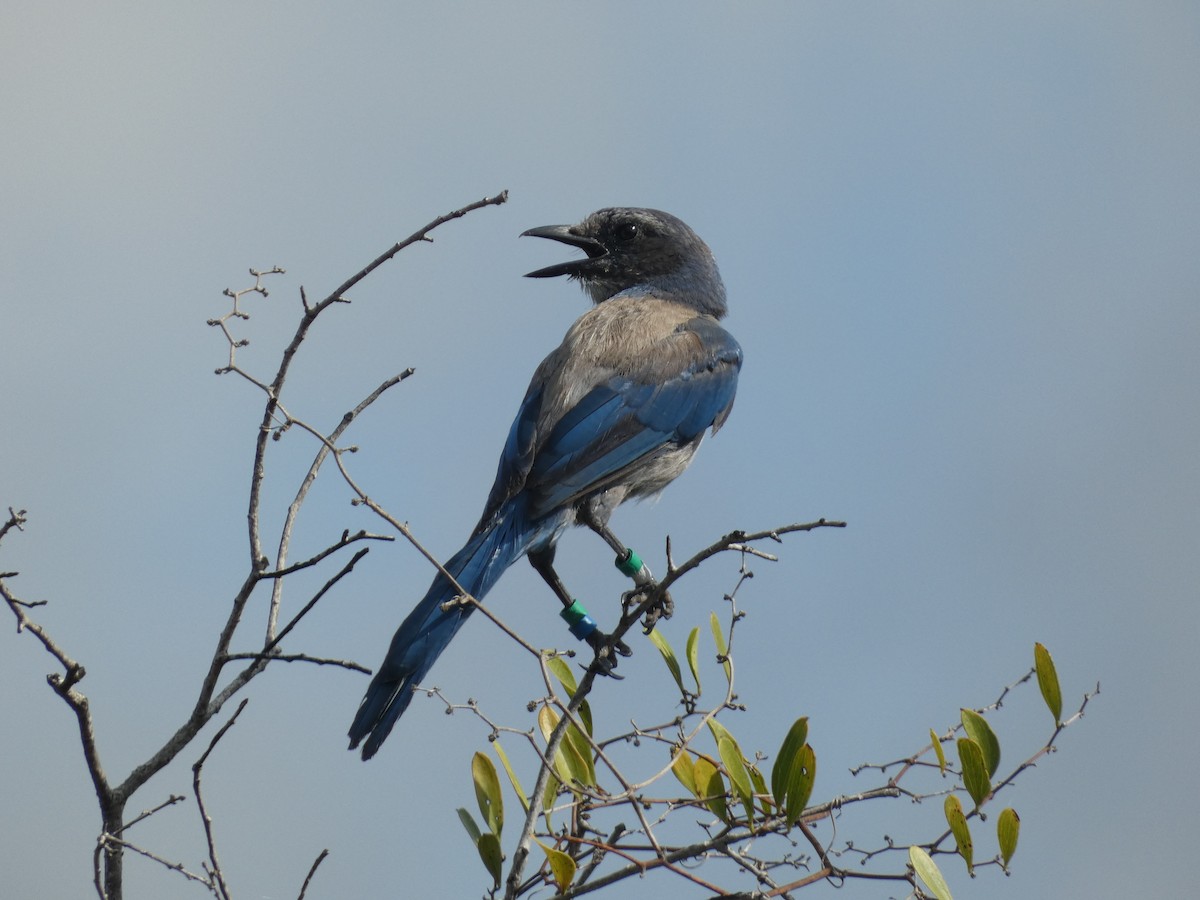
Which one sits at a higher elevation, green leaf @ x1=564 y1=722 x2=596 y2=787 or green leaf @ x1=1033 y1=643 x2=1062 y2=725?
green leaf @ x1=564 y1=722 x2=596 y2=787

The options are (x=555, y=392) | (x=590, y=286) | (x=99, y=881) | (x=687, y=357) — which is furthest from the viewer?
(x=590, y=286)

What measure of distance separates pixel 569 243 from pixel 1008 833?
14.5 feet

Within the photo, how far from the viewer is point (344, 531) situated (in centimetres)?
384

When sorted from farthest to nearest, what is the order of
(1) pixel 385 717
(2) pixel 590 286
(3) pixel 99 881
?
(2) pixel 590 286, (1) pixel 385 717, (3) pixel 99 881

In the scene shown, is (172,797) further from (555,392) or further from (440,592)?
(555,392)

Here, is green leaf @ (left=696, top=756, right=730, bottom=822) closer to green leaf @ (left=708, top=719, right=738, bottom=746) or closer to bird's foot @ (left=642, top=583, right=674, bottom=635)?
green leaf @ (left=708, top=719, right=738, bottom=746)

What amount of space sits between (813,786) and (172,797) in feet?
6.12

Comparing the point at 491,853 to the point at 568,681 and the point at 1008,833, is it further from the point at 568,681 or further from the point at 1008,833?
the point at 1008,833

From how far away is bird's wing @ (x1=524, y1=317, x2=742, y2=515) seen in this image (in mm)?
5449

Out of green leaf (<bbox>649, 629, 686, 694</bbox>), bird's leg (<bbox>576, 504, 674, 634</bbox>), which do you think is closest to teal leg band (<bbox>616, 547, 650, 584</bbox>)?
bird's leg (<bbox>576, 504, 674, 634</bbox>)

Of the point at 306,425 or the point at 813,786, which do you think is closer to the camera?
the point at 813,786

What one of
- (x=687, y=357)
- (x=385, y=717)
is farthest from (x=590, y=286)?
(x=385, y=717)

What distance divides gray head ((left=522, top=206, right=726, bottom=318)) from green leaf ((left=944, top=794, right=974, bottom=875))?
3.93 meters

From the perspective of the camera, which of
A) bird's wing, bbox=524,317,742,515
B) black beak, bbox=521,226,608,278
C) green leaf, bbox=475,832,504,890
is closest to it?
green leaf, bbox=475,832,504,890
